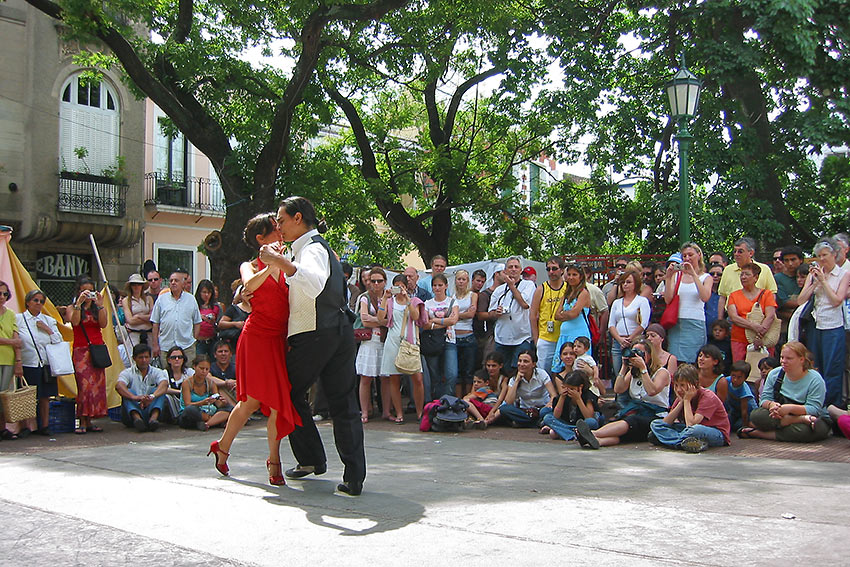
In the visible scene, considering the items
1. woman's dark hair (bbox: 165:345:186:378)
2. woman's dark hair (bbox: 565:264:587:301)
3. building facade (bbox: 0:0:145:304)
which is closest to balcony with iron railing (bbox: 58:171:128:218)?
building facade (bbox: 0:0:145:304)

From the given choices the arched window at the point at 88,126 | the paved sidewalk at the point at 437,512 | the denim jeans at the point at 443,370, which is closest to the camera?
the paved sidewalk at the point at 437,512

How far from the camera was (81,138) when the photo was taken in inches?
898

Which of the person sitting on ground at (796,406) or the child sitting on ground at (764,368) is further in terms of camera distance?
the child sitting on ground at (764,368)

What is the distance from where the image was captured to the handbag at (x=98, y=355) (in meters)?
10.4

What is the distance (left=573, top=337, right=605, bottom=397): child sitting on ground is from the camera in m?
9.22

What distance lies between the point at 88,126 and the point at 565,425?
18551 millimetres

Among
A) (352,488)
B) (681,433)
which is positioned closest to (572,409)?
(681,433)

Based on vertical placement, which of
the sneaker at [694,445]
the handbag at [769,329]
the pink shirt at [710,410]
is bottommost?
the sneaker at [694,445]

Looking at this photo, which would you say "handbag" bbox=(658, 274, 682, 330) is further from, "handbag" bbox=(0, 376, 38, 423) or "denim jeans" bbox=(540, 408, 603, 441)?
"handbag" bbox=(0, 376, 38, 423)

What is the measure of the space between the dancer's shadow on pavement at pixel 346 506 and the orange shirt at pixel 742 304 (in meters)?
5.40

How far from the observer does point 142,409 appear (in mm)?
10398

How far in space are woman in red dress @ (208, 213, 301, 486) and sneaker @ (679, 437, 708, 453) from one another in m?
3.88

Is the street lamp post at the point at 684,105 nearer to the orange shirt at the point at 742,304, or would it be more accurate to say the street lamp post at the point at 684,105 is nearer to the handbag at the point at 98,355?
the orange shirt at the point at 742,304

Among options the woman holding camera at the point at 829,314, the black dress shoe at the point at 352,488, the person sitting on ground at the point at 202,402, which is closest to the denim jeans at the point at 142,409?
the person sitting on ground at the point at 202,402
